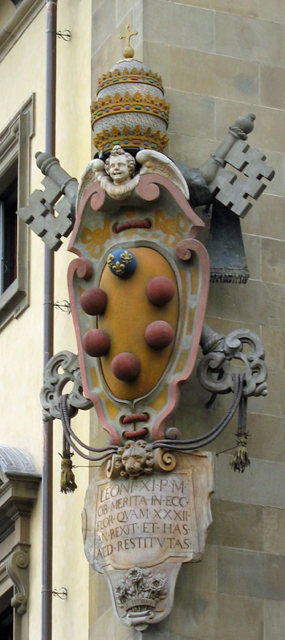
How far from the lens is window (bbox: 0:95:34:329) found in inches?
668

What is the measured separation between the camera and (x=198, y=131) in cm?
1481

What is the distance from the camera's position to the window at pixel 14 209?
55.7 ft

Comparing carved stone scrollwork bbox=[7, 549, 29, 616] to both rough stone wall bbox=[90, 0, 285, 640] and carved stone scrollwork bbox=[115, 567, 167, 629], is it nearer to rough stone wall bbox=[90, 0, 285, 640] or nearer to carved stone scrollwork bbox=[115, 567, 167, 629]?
rough stone wall bbox=[90, 0, 285, 640]

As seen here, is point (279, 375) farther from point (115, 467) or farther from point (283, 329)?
point (115, 467)

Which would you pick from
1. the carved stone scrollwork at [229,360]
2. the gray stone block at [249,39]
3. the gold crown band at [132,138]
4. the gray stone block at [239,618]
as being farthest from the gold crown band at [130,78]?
the gray stone block at [239,618]

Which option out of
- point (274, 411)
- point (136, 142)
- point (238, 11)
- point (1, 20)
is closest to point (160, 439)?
point (274, 411)

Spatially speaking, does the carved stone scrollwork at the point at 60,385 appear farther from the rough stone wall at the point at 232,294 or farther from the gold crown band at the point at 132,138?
the gold crown band at the point at 132,138

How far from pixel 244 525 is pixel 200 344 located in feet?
4.34

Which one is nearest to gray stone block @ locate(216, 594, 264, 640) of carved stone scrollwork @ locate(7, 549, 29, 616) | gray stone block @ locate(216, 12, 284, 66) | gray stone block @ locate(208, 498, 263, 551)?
gray stone block @ locate(208, 498, 263, 551)

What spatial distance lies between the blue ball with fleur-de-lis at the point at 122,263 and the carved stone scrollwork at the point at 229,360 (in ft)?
2.24

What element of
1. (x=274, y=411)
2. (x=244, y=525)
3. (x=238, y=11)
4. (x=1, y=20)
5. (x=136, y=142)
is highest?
(x=1, y=20)

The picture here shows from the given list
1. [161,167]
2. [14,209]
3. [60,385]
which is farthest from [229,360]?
[14,209]

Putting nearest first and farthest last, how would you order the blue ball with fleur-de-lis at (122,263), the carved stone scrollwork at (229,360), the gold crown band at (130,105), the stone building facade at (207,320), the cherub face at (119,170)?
the carved stone scrollwork at (229,360), the blue ball with fleur-de-lis at (122,263), the stone building facade at (207,320), the cherub face at (119,170), the gold crown band at (130,105)

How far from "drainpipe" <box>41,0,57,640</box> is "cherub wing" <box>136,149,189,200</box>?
7.42 feet
